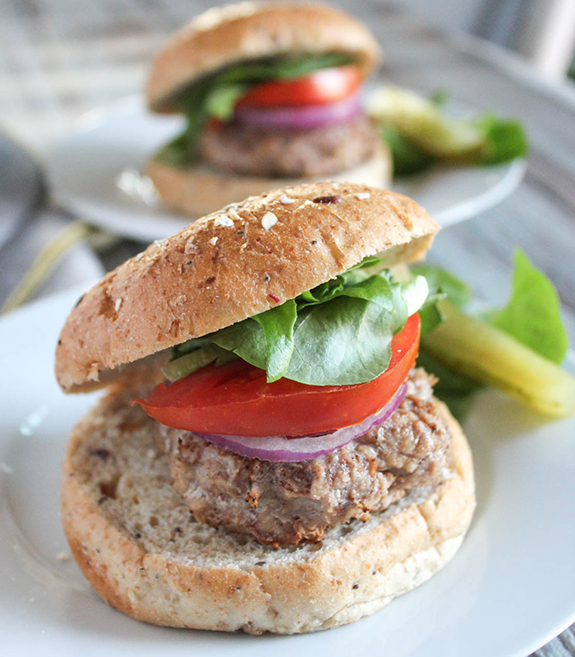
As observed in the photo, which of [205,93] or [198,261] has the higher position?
[198,261]

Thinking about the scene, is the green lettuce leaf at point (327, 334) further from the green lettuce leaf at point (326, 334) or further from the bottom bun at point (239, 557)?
the bottom bun at point (239, 557)

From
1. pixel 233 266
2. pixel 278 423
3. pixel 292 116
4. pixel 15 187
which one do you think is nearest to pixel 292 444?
pixel 278 423

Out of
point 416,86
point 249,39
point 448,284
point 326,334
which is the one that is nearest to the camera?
A: point 326,334

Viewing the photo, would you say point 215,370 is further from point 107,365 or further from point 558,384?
point 558,384

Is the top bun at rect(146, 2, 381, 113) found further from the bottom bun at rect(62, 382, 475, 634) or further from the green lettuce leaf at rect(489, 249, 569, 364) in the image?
the bottom bun at rect(62, 382, 475, 634)

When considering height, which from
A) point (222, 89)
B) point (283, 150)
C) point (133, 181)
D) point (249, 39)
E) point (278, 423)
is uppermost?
point (249, 39)

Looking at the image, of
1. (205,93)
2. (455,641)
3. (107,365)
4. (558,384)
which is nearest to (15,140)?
(205,93)

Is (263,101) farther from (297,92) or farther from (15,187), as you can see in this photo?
(15,187)
